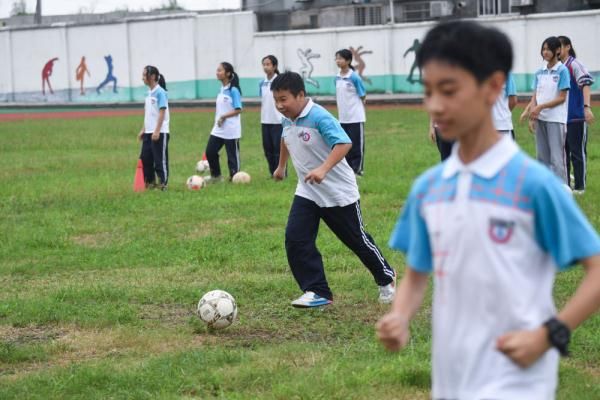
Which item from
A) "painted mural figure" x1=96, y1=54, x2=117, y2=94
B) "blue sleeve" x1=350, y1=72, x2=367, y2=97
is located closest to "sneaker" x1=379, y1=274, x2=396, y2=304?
"blue sleeve" x1=350, y1=72, x2=367, y2=97

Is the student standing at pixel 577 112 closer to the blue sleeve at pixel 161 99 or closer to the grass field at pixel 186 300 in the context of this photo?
the grass field at pixel 186 300

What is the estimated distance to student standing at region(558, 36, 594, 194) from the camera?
1280 centimetres

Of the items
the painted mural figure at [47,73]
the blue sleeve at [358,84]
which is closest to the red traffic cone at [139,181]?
the blue sleeve at [358,84]

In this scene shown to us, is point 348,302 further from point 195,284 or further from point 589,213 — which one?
point 589,213

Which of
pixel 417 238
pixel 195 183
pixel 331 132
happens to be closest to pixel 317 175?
pixel 331 132

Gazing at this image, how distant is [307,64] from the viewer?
4309 cm

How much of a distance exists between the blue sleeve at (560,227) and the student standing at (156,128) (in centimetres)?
1251

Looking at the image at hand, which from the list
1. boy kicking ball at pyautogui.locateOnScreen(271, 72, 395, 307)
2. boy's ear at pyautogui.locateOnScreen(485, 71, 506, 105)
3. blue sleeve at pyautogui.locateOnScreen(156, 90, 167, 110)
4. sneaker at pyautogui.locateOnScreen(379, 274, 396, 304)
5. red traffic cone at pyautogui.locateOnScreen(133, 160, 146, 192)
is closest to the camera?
boy's ear at pyautogui.locateOnScreen(485, 71, 506, 105)

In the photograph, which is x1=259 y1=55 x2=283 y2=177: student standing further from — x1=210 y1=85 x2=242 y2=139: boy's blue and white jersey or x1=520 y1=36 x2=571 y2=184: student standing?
x1=520 y1=36 x2=571 y2=184: student standing

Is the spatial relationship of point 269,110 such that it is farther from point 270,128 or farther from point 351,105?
point 351,105

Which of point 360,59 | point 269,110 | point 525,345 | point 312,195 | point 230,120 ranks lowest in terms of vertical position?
point 312,195

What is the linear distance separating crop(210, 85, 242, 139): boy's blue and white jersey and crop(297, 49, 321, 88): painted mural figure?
26.5m

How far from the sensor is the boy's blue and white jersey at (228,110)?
1625cm

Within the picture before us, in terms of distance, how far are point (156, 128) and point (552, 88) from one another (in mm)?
5663
